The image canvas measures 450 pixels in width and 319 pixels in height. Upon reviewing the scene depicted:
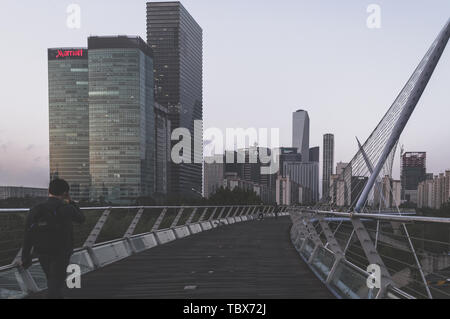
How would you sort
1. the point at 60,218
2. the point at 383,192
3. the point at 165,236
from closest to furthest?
1. the point at 60,218
2. the point at 165,236
3. the point at 383,192

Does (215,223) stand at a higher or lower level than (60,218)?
lower

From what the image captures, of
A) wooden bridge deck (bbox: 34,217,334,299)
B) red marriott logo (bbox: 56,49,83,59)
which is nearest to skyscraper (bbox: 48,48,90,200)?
red marriott logo (bbox: 56,49,83,59)

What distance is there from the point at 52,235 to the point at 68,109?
658 ft

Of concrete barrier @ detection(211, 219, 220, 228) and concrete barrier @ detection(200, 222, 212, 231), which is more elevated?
concrete barrier @ detection(200, 222, 212, 231)

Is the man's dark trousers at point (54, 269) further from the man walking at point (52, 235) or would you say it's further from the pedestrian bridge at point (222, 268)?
the pedestrian bridge at point (222, 268)

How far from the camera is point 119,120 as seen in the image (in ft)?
536

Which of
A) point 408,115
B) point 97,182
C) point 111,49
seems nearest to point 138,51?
point 111,49

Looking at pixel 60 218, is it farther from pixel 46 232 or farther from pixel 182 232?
pixel 182 232

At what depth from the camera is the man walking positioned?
4508 mm

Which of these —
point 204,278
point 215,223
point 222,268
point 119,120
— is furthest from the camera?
point 119,120

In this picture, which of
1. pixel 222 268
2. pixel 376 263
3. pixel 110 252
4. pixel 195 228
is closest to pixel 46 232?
pixel 376 263

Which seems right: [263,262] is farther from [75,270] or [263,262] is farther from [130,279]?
[75,270]

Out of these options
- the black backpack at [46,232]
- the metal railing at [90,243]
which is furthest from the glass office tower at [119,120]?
the black backpack at [46,232]

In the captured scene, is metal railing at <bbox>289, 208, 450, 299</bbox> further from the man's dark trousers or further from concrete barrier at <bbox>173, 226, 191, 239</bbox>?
concrete barrier at <bbox>173, 226, 191, 239</bbox>
